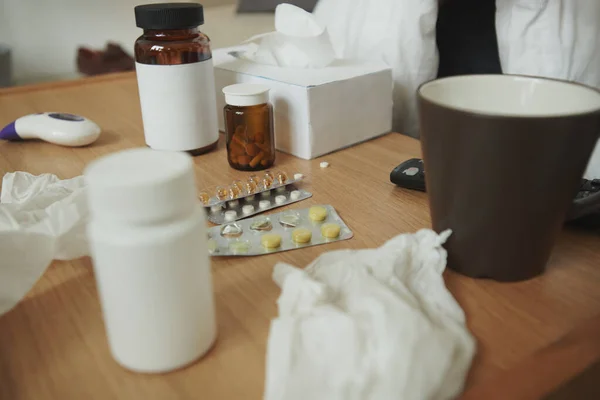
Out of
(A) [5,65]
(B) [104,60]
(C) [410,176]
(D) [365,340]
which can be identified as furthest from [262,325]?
(A) [5,65]

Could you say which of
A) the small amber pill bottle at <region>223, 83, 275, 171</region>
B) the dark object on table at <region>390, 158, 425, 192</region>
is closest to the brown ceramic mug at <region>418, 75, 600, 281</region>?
the dark object on table at <region>390, 158, 425, 192</region>

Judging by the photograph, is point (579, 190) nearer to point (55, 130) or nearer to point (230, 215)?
point (230, 215)

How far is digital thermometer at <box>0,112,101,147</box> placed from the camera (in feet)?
2.08

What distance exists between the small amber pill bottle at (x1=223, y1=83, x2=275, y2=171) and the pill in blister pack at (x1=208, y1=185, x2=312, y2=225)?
0.07 m

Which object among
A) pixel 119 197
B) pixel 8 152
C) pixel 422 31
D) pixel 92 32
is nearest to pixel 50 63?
pixel 92 32

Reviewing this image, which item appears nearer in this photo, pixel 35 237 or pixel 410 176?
pixel 35 237

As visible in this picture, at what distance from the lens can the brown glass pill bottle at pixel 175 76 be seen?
54cm

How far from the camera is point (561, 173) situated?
0.32m

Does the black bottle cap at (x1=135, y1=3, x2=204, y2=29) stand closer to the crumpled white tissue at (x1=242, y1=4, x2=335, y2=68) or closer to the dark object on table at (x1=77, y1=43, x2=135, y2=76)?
the crumpled white tissue at (x1=242, y1=4, x2=335, y2=68)

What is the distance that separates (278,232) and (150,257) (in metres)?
0.17

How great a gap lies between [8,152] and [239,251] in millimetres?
394

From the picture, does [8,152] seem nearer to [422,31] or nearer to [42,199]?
[42,199]

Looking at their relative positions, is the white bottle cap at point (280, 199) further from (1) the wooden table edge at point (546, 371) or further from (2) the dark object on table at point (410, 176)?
(1) the wooden table edge at point (546, 371)

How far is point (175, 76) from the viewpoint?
0.56 metres
